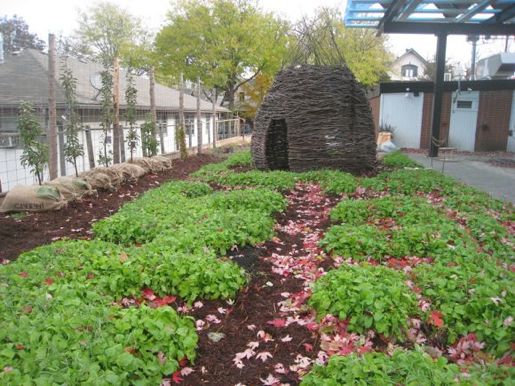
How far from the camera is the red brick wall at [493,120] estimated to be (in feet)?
62.2

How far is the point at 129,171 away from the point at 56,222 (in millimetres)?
3631

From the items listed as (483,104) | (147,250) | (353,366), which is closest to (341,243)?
(147,250)

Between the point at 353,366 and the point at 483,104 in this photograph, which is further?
the point at 483,104

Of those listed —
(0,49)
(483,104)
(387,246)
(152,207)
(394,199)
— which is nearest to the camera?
(387,246)

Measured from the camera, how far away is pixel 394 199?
22.9 ft

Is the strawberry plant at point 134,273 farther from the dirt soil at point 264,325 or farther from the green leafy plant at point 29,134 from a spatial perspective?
the green leafy plant at point 29,134

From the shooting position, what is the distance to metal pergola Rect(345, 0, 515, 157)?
1214cm

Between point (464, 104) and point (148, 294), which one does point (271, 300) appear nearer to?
point (148, 294)

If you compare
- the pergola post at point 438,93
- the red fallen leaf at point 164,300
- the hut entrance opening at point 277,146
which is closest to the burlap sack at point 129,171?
the hut entrance opening at point 277,146

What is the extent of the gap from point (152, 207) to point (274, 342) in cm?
357

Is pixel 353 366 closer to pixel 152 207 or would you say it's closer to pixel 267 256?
pixel 267 256

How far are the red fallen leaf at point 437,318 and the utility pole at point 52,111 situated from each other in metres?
7.65

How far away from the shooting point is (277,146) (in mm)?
12539

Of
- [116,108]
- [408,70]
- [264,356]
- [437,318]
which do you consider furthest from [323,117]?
[408,70]
